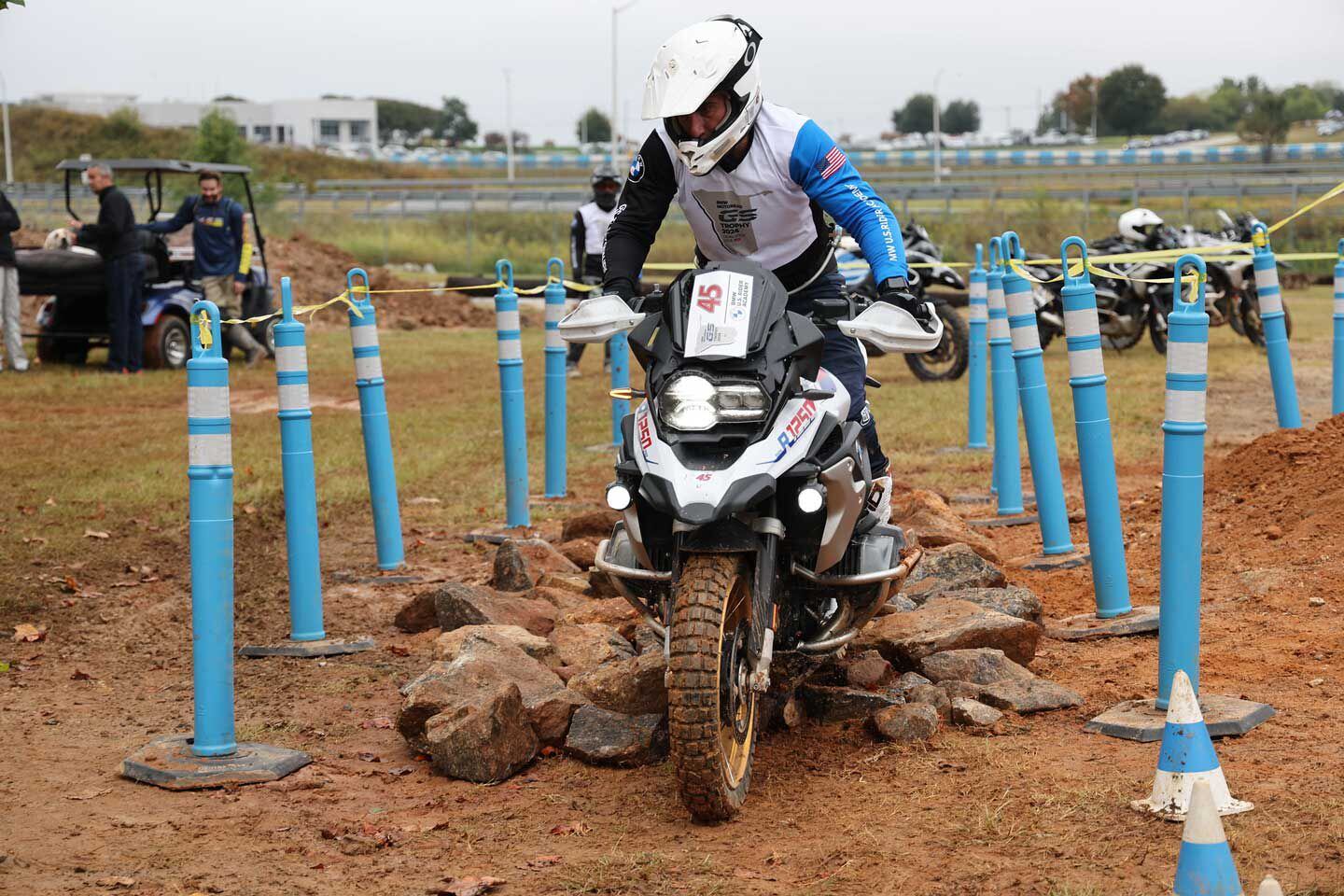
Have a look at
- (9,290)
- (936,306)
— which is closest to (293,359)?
(936,306)

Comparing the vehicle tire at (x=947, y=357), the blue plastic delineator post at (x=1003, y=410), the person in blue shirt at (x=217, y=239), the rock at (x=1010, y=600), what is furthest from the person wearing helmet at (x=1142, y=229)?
the rock at (x=1010, y=600)

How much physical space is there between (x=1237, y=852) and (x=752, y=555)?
158 centimetres

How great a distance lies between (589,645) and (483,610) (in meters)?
0.66

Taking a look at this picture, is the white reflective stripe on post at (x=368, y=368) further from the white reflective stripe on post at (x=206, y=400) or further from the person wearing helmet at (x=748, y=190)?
the white reflective stripe on post at (x=206, y=400)

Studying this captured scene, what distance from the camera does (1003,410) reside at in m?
9.65

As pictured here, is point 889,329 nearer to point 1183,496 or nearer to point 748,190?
point 748,190

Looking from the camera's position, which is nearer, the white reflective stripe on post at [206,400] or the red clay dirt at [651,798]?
the red clay dirt at [651,798]

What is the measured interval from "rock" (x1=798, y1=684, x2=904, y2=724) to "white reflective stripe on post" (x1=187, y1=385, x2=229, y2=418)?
7.53 ft

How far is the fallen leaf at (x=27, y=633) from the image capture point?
276 inches

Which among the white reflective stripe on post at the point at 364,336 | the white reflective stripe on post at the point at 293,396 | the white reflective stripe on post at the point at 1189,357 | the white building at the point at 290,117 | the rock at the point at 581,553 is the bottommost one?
the rock at the point at 581,553

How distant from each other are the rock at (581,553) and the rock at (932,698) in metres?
3.05

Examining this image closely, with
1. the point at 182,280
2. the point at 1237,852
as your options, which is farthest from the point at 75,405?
the point at 1237,852

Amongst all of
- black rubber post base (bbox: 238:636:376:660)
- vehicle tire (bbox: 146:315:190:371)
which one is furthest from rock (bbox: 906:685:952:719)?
vehicle tire (bbox: 146:315:190:371)

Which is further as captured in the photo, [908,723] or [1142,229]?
[1142,229]
